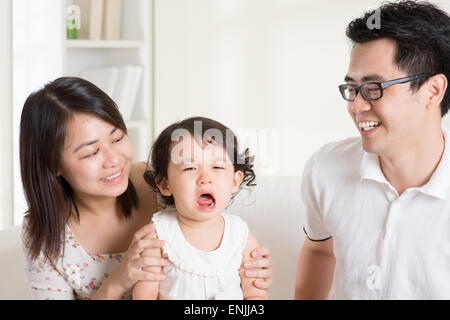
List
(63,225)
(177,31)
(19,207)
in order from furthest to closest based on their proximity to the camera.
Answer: (177,31) → (19,207) → (63,225)

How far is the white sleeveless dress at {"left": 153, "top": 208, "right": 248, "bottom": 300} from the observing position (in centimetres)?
162

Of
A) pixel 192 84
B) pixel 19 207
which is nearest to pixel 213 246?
pixel 19 207

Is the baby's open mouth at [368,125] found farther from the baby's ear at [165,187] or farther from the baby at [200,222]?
the baby's ear at [165,187]

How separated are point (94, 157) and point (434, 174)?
0.95m

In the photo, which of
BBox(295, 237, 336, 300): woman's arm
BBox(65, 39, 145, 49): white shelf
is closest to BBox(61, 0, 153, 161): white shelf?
BBox(65, 39, 145, 49): white shelf

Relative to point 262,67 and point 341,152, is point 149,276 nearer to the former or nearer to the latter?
point 341,152

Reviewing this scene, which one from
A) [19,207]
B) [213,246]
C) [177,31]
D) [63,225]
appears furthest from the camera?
[177,31]

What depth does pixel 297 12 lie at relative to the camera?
11.5ft

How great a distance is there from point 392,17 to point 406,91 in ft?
0.72

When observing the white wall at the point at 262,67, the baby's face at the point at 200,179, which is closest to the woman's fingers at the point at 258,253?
the baby's face at the point at 200,179

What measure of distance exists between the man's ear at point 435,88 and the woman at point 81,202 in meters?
0.63

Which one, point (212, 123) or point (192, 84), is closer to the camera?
point (212, 123)

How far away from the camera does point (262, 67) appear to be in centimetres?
365

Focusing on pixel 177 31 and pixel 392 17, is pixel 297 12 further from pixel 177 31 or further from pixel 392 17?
pixel 392 17
